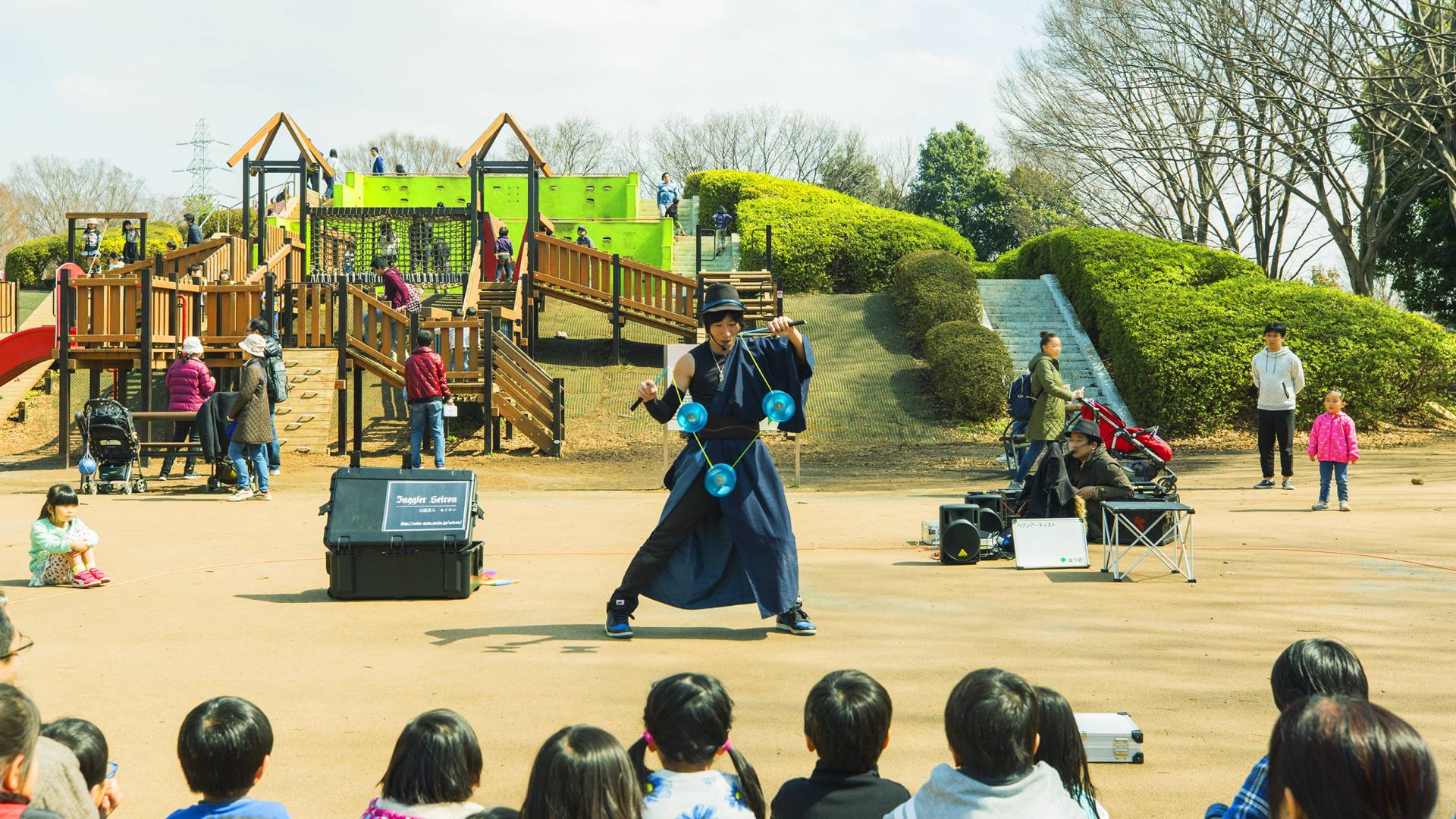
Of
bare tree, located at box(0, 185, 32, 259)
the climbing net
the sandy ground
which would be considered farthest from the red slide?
bare tree, located at box(0, 185, 32, 259)

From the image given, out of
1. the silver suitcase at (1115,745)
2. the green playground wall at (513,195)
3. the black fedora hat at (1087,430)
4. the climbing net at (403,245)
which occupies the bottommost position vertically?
the silver suitcase at (1115,745)

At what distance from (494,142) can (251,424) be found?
14.2 metres

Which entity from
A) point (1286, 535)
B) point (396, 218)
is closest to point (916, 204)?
point (396, 218)

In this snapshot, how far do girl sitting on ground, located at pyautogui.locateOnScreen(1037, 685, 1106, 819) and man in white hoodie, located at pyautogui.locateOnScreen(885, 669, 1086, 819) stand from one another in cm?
30

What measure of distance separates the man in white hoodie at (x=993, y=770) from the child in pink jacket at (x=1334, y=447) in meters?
10.3

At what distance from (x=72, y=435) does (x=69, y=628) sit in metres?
14.5

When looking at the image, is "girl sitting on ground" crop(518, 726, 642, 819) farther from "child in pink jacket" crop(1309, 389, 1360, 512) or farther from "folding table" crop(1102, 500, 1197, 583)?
"child in pink jacket" crop(1309, 389, 1360, 512)

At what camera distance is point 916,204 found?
5703 centimetres

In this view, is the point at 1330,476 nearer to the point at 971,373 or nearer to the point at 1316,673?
the point at 971,373

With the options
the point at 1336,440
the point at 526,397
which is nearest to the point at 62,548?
the point at 1336,440

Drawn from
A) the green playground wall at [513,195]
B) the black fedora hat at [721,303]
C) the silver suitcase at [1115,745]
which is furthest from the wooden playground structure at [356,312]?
the silver suitcase at [1115,745]

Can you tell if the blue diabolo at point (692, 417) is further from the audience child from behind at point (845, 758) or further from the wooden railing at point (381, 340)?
the wooden railing at point (381, 340)

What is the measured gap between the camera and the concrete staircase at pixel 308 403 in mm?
19234

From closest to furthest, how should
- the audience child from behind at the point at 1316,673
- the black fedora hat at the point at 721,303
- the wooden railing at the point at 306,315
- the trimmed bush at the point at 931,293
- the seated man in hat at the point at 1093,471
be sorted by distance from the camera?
the audience child from behind at the point at 1316,673 → the black fedora hat at the point at 721,303 → the seated man in hat at the point at 1093,471 → the wooden railing at the point at 306,315 → the trimmed bush at the point at 931,293
